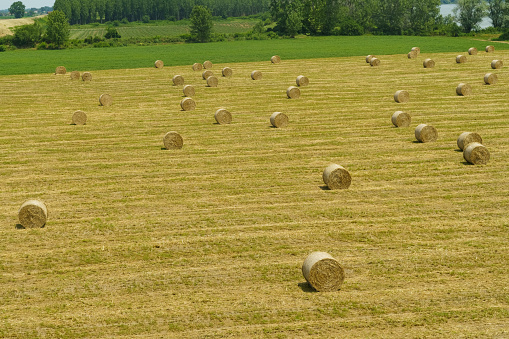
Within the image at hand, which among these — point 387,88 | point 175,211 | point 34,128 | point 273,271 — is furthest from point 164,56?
point 273,271

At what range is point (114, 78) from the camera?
54375 millimetres

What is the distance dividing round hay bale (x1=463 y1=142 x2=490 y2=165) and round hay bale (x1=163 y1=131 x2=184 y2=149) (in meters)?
11.8

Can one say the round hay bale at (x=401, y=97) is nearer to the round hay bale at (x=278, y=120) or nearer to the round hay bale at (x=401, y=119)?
the round hay bale at (x=401, y=119)

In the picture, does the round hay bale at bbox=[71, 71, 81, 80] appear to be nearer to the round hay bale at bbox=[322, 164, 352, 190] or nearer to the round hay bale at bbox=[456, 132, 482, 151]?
the round hay bale at bbox=[456, 132, 482, 151]

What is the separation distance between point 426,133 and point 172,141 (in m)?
11.0

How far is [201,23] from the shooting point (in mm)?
110250

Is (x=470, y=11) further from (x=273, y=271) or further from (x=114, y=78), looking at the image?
(x=273, y=271)

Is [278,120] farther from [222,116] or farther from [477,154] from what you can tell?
[477,154]

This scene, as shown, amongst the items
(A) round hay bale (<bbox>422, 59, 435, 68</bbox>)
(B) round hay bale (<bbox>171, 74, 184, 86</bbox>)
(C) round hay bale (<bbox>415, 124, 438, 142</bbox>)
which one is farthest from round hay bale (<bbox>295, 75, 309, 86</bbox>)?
(C) round hay bale (<bbox>415, 124, 438, 142</bbox>)

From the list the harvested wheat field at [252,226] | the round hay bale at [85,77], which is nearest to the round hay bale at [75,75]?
the round hay bale at [85,77]

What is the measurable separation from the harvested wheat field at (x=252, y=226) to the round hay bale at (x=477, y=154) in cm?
27

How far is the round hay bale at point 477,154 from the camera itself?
23.3m

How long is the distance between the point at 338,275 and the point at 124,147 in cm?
1635

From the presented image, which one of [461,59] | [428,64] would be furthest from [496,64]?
[461,59]
